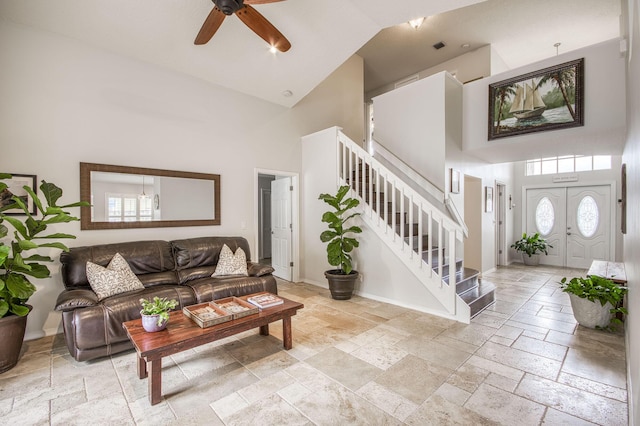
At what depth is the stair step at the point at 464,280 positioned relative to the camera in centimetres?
391

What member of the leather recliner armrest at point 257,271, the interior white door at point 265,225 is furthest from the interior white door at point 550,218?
the leather recliner armrest at point 257,271

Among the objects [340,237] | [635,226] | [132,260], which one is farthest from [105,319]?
[635,226]

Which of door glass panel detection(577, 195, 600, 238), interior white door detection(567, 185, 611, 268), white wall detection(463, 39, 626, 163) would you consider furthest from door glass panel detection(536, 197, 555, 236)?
white wall detection(463, 39, 626, 163)

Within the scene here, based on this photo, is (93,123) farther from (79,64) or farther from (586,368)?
(586,368)

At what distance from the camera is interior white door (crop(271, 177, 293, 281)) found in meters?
5.54

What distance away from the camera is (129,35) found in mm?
3455

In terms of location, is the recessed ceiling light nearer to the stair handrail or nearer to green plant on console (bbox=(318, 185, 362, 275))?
the stair handrail

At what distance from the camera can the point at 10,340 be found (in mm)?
2438

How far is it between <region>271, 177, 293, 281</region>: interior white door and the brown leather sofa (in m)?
1.29

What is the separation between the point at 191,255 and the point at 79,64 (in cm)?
258

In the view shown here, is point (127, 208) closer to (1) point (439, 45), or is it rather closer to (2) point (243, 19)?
(2) point (243, 19)

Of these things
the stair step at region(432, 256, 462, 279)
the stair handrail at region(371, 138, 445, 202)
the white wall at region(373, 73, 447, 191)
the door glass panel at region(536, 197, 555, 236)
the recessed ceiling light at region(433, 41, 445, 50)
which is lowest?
the stair step at region(432, 256, 462, 279)

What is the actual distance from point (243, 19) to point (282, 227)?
11.9 feet

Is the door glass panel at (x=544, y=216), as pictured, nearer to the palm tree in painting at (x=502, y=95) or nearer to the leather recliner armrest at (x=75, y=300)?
the palm tree in painting at (x=502, y=95)
